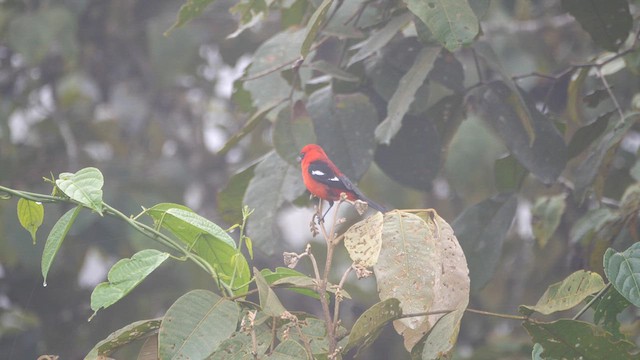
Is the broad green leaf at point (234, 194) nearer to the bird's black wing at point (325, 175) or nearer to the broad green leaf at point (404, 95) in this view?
the bird's black wing at point (325, 175)

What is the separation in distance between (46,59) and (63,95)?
0.24 m

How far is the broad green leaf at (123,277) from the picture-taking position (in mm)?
1267

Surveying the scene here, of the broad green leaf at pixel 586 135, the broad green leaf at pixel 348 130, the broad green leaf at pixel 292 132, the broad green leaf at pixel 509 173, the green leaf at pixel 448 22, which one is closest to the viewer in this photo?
the green leaf at pixel 448 22

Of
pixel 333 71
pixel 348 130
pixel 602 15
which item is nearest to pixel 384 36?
pixel 333 71

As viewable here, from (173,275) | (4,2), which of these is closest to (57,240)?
(173,275)

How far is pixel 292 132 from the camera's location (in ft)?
6.61

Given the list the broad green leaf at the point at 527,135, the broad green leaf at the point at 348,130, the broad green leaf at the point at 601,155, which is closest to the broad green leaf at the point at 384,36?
the broad green leaf at the point at 348,130

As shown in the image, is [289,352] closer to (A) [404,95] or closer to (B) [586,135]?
(A) [404,95]

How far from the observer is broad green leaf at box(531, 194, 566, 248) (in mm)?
2412

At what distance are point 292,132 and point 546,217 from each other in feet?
2.87

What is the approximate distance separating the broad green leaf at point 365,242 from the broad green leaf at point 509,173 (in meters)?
1.09

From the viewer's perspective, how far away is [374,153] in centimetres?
218

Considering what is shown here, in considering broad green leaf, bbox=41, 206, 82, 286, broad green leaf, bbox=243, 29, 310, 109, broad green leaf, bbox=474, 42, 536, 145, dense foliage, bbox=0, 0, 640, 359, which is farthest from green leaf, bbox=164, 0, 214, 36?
broad green leaf, bbox=41, 206, 82, 286

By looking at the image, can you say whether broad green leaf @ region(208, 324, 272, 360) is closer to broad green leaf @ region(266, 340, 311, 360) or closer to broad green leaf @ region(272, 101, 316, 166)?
broad green leaf @ region(266, 340, 311, 360)
